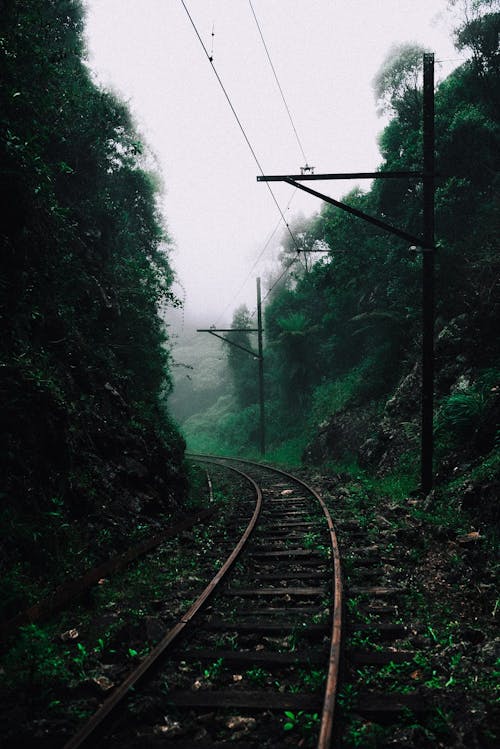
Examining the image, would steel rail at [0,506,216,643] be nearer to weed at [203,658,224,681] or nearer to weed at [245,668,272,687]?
weed at [203,658,224,681]

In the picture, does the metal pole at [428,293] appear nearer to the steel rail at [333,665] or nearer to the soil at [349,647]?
the soil at [349,647]

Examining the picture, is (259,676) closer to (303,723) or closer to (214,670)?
(214,670)

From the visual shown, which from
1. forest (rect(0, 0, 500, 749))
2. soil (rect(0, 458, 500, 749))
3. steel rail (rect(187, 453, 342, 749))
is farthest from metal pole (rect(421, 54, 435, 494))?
steel rail (rect(187, 453, 342, 749))

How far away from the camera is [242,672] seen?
3.33 meters

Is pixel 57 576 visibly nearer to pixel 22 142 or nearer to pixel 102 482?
pixel 102 482

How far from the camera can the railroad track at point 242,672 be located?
2.64m

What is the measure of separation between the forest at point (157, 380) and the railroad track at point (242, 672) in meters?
0.22

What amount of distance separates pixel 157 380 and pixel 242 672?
12732 millimetres

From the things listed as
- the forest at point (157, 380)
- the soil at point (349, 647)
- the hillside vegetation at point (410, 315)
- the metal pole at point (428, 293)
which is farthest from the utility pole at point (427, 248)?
the soil at point (349, 647)

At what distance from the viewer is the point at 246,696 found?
9.78 feet

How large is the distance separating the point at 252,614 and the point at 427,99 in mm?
9672

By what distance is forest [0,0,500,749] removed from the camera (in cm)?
383

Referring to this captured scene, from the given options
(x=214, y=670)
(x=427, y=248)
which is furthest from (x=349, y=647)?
(x=427, y=248)

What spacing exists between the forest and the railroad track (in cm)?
22
